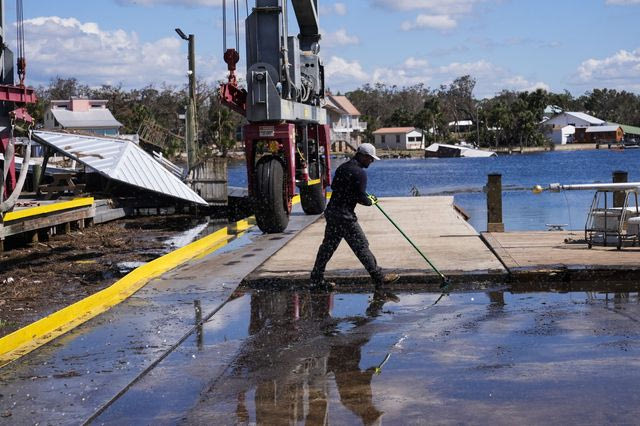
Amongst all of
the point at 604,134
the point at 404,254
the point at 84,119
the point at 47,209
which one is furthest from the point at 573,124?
the point at 404,254

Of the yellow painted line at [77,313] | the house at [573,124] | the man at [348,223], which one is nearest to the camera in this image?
the yellow painted line at [77,313]

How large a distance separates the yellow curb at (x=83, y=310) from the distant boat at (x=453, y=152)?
449 feet

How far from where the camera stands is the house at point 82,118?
351 ft

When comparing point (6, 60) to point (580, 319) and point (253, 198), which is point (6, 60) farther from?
point (580, 319)

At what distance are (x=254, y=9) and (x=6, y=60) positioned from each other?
4.62 metres

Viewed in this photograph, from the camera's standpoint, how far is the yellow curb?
9.52 metres

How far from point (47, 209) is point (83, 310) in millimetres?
11320

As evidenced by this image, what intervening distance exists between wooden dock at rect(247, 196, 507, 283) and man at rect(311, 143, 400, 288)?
398 mm

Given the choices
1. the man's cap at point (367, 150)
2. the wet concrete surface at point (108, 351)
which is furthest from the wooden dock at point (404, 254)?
the man's cap at point (367, 150)

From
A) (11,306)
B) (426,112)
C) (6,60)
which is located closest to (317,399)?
(11,306)

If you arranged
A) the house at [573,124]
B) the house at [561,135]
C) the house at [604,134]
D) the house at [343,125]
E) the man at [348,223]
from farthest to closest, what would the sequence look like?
1. the house at [604,134]
2. the house at [573,124]
3. the house at [561,135]
4. the house at [343,125]
5. the man at [348,223]

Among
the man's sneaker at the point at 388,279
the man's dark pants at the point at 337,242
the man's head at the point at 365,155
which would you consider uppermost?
the man's head at the point at 365,155

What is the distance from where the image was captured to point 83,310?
11.4 metres

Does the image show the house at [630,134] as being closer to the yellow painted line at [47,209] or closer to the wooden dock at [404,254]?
the yellow painted line at [47,209]
